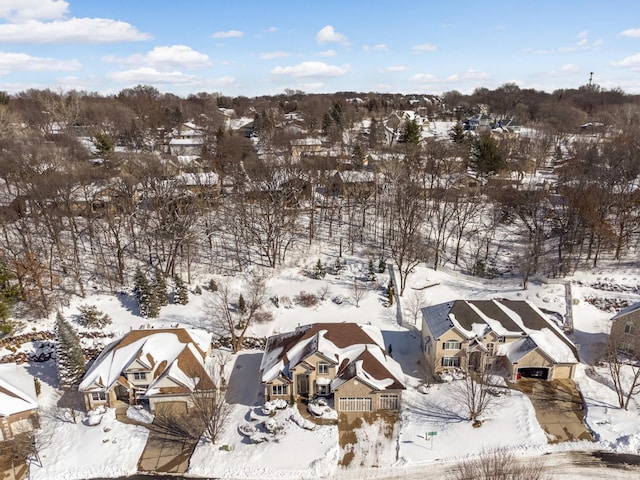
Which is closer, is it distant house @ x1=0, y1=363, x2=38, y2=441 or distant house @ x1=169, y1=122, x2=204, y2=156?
distant house @ x1=0, y1=363, x2=38, y2=441

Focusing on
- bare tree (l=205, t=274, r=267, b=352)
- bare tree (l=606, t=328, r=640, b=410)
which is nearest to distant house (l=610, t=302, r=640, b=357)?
bare tree (l=606, t=328, r=640, b=410)

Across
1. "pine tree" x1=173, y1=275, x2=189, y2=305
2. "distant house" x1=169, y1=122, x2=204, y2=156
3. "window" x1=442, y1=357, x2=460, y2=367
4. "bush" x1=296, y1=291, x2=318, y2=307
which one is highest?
"distant house" x1=169, y1=122, x2=204, y2=156

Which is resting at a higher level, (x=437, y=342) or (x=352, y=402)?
(x=437, y=342)

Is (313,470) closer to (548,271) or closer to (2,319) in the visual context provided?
(2,319)

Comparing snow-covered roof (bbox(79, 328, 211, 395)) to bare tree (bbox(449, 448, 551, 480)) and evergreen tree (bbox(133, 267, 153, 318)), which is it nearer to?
evergreen tree (bbox(133, 267, 153, 318))

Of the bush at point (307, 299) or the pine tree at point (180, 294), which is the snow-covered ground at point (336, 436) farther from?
the bush at point (307, 299)

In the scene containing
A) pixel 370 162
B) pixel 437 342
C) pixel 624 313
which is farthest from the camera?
pixel 370 162

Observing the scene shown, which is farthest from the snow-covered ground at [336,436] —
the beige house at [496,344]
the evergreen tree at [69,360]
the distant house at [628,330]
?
the beige house at [496,344]

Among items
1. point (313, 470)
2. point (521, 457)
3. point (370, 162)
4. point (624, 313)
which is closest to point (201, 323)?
point (313, 470)
